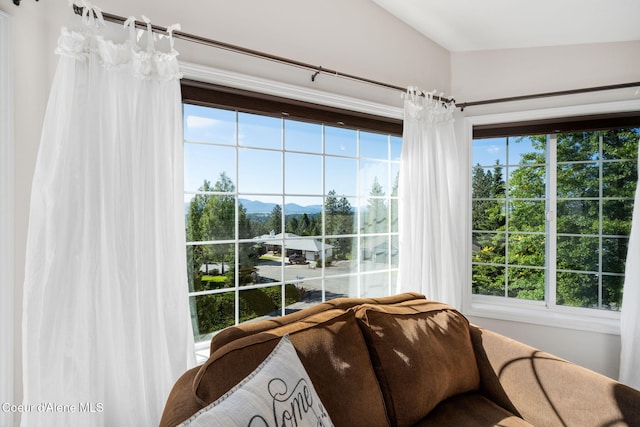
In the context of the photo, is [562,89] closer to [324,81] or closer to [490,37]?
[490,37]

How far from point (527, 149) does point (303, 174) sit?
190cm

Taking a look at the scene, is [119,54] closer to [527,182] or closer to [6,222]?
[6,222]

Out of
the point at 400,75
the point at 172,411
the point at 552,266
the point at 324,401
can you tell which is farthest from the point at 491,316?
the point at 172,411

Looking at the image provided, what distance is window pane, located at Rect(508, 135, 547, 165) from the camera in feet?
9.99

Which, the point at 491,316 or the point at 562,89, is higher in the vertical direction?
the point at 562,89

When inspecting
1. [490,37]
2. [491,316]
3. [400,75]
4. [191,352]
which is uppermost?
[490,37]

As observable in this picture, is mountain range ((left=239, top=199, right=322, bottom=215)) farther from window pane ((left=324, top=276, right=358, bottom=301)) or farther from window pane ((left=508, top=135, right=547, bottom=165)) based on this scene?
window pane ((left=508, top=135, right=547, bottom=165))

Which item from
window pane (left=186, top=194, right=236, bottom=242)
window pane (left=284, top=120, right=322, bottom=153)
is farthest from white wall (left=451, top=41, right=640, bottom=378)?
window pane (left=186, top=194, right=236, bottom=242)

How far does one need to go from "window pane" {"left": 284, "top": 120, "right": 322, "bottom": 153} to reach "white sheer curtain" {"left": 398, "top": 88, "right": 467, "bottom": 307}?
0.68m

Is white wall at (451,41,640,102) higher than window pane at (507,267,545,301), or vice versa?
white wall at (451,41,640,102)

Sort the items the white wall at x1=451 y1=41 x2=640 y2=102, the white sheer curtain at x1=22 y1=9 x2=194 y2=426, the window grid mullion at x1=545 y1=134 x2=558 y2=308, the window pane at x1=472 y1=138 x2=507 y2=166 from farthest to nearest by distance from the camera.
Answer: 1. the window pane at x1=472 y1=138 x2=507 y2=166
2. the window grid mullion at x1=545 y1=134 x2=558 y2=308
3. the white wall at x1=451 y1=41 x2=640 y2=102
4. the white sheer curtain at x1=22 y1=9 x2=194 y2=426

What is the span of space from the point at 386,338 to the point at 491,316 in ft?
6.02

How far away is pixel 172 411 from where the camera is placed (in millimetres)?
1132

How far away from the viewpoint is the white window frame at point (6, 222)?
141cm
